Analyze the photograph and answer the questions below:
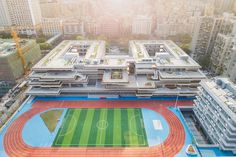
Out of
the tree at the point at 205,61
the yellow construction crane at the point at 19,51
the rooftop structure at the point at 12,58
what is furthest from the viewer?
the tree at the point at 205,61

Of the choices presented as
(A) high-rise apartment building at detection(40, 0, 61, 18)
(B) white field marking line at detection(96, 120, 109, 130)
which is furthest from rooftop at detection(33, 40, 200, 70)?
(A) high-rise apartment building at detection(40, 0, 61, 18)

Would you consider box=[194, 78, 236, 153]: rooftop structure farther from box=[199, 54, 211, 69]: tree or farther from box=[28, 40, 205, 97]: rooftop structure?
Result: box=[199, 54, 211, 69]: tree

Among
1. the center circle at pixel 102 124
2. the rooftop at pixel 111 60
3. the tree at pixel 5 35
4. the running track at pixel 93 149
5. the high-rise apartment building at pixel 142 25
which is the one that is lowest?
the running track at pixel 93 149

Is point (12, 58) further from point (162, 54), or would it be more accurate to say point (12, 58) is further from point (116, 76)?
point (162, 54)

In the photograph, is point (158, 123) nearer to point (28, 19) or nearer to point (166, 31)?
point (166, 31)

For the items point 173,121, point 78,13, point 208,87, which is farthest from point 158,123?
point 78,13

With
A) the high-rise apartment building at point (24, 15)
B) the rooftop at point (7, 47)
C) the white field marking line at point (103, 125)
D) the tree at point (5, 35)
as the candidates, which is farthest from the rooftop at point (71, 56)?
the high-rise apartment building at point (24, 15)

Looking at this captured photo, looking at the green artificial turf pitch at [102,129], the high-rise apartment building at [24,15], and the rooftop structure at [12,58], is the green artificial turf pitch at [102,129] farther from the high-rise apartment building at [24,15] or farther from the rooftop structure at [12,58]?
the high-rise apartment building at [24,15]
